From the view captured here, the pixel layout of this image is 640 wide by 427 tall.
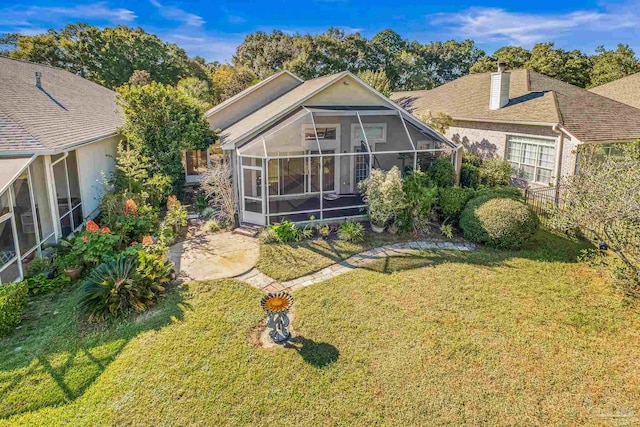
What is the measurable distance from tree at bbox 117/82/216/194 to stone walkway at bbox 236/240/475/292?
29.8 feet

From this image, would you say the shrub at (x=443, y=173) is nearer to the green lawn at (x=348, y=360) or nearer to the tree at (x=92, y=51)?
the green lawn at (x=348, y=360)

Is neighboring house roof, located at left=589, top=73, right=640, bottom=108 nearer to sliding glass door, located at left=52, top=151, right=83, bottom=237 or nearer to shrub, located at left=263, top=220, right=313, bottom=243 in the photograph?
shrub, located at left=263, top=220, right=313, bottom=243

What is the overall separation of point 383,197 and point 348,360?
7.49 meters

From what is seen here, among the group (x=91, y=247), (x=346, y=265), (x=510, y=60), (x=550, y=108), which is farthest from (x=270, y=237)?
(x=510, y=60)

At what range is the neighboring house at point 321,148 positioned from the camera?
14984 mm

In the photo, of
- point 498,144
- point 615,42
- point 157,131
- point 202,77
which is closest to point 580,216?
point 498,144

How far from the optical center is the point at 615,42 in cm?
4075

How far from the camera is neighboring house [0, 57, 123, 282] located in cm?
977

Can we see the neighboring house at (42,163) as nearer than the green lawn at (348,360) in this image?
No

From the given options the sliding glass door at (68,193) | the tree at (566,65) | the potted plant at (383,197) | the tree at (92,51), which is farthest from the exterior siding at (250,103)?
the tree at (566,65)

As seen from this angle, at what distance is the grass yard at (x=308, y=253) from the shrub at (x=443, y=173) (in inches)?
149

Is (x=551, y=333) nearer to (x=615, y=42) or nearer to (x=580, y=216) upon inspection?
(x=580, y=216)

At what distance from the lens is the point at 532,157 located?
19.6 m

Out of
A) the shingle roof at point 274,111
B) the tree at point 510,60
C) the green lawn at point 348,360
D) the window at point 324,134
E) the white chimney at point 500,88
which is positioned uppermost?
the tree at point 510,60
